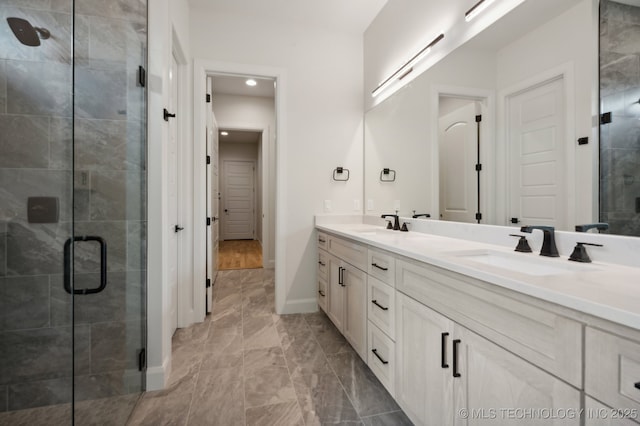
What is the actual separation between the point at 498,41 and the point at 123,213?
215 cm

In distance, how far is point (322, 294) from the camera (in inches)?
107

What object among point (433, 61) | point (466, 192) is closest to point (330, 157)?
point (433, 61)

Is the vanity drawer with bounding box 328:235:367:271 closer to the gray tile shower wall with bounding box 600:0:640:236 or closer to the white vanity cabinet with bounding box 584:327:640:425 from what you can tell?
the gray tile shower wall with bounding box 600:0:640:236

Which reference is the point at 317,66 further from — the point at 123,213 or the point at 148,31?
the point at 123,213

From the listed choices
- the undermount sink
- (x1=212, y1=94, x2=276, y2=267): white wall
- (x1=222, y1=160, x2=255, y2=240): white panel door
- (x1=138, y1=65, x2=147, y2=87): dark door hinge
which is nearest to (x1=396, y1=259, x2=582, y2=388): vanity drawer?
the undermount sink

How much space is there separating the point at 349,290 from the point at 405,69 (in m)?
1.76

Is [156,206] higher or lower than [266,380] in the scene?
higher

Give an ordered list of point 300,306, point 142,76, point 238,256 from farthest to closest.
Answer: point 238,256 < point 300,306 < point 142,76

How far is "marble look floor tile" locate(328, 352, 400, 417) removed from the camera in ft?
5.03

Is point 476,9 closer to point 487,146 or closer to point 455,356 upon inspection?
point 487,146

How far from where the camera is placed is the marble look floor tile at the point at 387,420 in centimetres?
142

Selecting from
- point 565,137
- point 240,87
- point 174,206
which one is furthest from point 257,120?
point 565,137

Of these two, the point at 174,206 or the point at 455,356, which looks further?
the point at 174,206

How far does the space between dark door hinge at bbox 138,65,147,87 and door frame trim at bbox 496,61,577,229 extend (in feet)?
6.23
